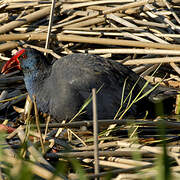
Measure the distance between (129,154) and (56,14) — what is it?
3248mm

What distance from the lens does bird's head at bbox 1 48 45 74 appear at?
4.79m

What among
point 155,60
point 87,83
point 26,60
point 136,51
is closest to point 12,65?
point 26,60

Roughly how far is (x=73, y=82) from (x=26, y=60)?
65cm

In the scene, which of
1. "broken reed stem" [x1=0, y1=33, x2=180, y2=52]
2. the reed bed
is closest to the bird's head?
the reed bed

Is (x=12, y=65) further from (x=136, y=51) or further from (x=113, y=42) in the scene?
(x=136, y=51)

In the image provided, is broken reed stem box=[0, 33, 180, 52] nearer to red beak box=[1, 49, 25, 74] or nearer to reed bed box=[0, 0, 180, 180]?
reed bed box=[0, 0, 180, 180]

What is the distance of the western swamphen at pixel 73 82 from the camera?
14.6 ft

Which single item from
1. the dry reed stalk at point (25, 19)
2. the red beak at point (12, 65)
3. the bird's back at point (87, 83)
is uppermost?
the dry reed stalk at point (25, 19)

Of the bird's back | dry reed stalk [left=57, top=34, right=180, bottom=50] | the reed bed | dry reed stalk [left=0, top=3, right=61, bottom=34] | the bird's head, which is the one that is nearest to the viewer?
the bird's back

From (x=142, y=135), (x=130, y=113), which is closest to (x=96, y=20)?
(x=130, y=113)

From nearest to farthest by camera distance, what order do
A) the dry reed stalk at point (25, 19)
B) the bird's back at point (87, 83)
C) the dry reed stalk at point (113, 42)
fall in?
the bird's back at point (87, 83) → the dry reed stalk at point (113, 42) → the dry reed stalk at point (25, 19)

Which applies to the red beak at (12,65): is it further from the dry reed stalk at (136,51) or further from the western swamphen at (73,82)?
the dry reed stalk at (136,51)

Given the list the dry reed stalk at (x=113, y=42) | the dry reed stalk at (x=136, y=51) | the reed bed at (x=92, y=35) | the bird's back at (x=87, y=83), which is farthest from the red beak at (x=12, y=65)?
the dry reed stalk at (x=136, y=51)

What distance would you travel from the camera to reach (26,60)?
4.81m
